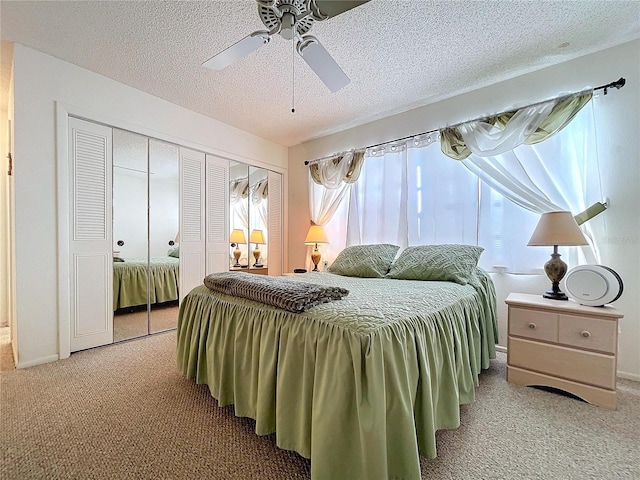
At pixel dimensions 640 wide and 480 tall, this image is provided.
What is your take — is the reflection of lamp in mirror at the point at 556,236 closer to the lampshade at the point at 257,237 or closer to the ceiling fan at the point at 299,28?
the ceiling fan at the point at 299,28

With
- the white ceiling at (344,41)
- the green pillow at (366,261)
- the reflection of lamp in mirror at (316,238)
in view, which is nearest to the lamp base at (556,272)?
the green pillow at (366,261)

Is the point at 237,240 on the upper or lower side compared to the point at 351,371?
upper

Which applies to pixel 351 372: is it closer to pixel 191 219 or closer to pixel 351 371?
pixel 351 371

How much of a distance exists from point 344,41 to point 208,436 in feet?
8.81

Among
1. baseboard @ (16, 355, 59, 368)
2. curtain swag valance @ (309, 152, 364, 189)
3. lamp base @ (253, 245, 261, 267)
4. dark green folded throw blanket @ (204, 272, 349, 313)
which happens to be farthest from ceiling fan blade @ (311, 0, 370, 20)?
baseboard @ (16, 355, 59, 368)

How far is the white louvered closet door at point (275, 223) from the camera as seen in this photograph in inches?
166

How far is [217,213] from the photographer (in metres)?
3.61

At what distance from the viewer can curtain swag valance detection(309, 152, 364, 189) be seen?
3533 millimetres

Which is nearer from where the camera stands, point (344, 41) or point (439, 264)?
point (344, 41)

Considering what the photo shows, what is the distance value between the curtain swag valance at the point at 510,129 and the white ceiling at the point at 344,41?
39cm

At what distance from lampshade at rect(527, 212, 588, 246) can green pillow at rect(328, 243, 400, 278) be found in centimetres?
119

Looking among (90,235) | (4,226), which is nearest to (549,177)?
(90,235)

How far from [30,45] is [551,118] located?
4139mm

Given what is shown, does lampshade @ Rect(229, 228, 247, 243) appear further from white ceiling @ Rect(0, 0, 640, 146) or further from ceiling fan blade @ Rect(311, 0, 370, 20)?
ceiling fan blade @ Rect(311, 0, 370, 20)
